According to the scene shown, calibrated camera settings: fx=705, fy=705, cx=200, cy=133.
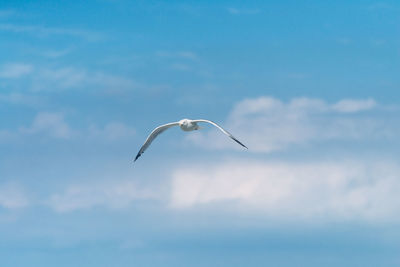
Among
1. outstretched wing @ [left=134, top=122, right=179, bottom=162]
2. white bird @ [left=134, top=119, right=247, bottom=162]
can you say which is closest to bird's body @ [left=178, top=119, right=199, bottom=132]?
white bird @ [left=134, top=119, right=247, bottom=162]

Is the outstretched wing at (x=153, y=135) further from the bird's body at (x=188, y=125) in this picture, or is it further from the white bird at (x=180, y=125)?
the bird's body at (x=188, y=125)

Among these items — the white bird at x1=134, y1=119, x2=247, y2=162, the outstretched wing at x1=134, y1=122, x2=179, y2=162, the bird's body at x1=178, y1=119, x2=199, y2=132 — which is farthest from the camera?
the outstretched wing at x1=134, y1=122, x2=179, y2=162

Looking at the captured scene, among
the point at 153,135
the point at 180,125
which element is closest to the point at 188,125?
the point at 180,125

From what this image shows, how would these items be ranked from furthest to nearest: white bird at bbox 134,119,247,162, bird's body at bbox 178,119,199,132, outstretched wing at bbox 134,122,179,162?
outstretched wing at bbox 134,122,179,162 → bird's body at bbox 178,119,199,132 → white bird at bbox 134,119,247,162

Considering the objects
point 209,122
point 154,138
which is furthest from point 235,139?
point 154,138

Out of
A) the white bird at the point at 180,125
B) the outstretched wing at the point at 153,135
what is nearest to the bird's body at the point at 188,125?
the white bird at the point at 180,125

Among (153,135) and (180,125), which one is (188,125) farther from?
(153,135)

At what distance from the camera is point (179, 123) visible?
10525cm

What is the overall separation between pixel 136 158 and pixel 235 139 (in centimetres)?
2349

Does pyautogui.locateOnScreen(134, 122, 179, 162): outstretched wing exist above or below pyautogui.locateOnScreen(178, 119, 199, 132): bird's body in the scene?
above

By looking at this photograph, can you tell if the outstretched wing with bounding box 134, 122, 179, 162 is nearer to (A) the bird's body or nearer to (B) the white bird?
(B) the white bird

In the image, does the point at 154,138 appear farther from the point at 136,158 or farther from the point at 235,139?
the point at 235,139

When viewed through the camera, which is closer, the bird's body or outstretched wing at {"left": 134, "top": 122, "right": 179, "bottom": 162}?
the bird's body

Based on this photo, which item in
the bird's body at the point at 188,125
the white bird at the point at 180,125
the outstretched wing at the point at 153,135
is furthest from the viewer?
the outstretched wing at the point at 153,135
